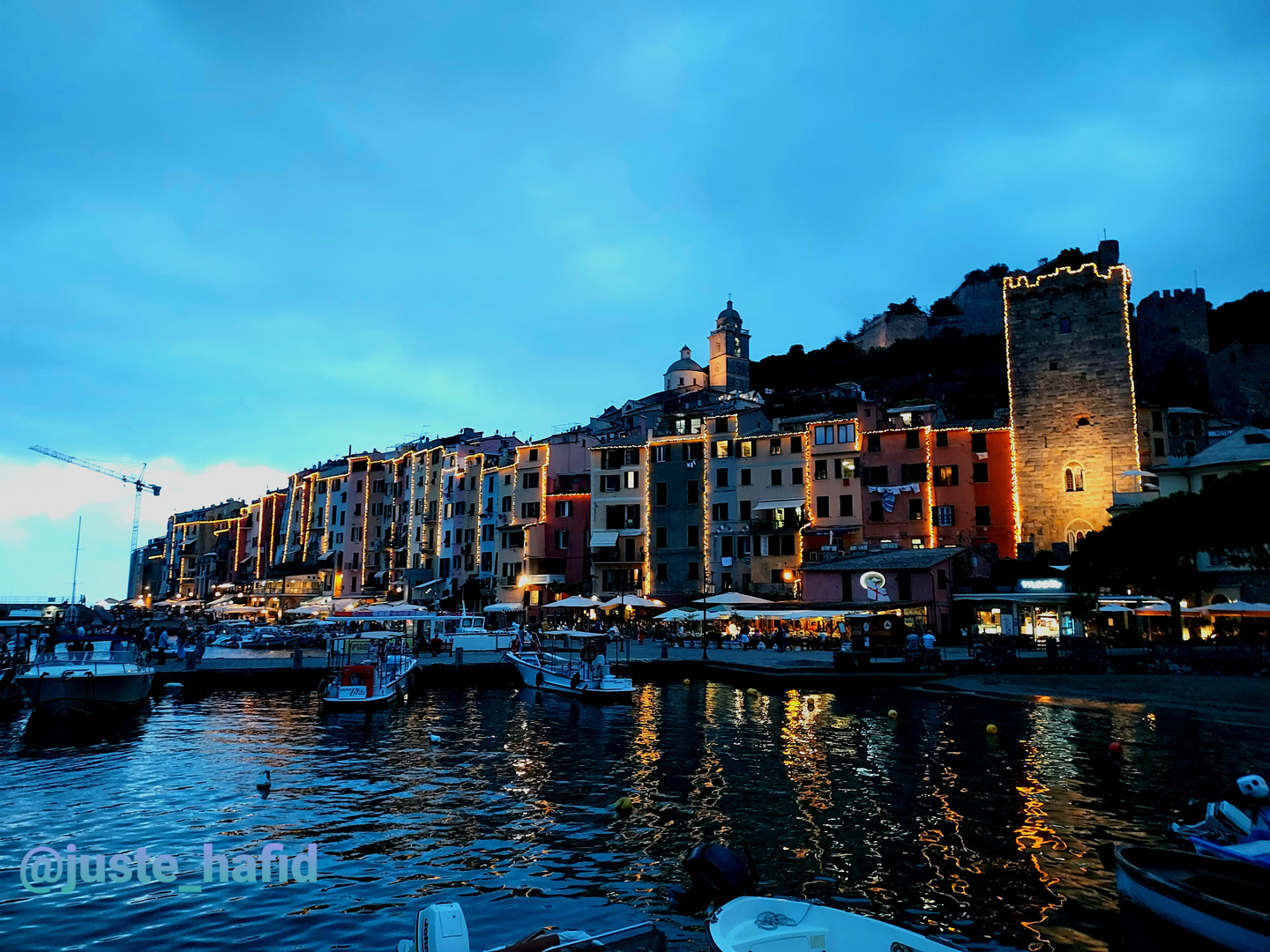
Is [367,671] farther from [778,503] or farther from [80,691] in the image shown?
[778,503]

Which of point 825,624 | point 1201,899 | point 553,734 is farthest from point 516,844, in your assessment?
point 825,624

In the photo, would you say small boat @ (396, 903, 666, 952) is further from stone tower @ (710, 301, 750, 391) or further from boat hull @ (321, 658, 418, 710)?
stone tower @ (710, 301, 750, 391)

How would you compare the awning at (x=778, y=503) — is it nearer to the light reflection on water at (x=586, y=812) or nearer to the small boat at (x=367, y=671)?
the small boat at (x=367, y=671)

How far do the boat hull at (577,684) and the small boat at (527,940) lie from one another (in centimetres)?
2776

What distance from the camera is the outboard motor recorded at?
11.5 m

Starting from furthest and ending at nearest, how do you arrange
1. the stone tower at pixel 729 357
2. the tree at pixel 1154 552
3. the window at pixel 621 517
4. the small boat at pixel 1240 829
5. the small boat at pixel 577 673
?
the stone tower at pixel 729 357 → the window at pixel 621 517 → the tree at pixel 1154 552 → the small boat at pixel 577 673 → the small boat at pixel 1240 829

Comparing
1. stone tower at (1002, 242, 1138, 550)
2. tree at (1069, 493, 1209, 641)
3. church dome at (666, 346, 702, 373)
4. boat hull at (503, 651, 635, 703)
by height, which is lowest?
boat hull at (503, 651, 635, 703)

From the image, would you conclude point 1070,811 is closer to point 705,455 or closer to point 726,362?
point 705,455

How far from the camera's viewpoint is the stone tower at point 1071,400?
56.7 meters

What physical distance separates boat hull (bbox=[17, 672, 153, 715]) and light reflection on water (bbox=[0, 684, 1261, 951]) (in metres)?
1.60

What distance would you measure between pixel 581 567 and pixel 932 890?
6073cm

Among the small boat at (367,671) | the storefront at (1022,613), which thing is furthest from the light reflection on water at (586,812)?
the storefront at (1022,613)

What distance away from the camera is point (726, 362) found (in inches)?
4606

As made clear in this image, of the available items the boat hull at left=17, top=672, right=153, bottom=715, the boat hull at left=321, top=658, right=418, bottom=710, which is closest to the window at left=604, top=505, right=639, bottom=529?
the boat hull at left=321, top=658, right=418, bottom=710
